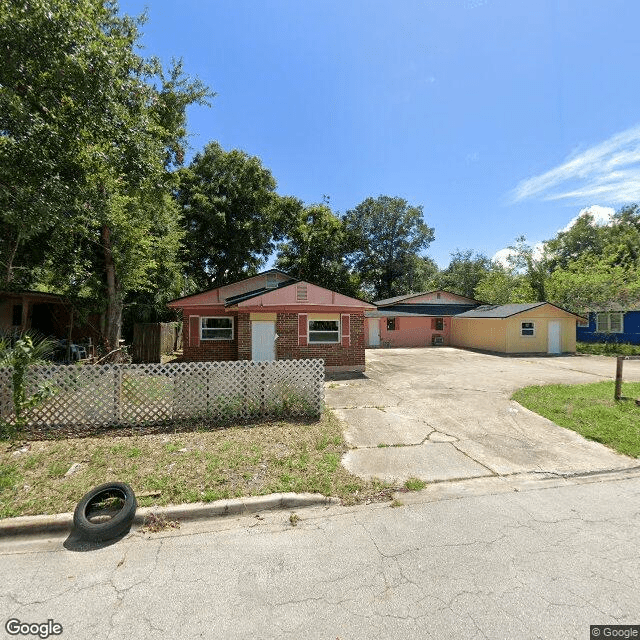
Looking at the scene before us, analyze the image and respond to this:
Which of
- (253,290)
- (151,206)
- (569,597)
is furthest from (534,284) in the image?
(569,597)

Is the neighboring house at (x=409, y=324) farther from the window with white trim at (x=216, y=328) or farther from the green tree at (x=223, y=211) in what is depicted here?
the window with white trim at (x=216, y=328)

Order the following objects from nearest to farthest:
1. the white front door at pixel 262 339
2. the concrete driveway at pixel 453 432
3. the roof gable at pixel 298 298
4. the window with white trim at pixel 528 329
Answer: the concrete driveway at pixel 453 432, the roof gable at pixel 298 298, the white front door at pixel 262 339, the window with white trim at pixel 528 329

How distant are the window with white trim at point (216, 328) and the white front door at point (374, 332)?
12.9 meters

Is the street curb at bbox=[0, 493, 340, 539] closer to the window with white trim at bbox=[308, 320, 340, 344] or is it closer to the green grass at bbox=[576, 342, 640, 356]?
the window with white trim at bbox=[308, 320, 340, 344]

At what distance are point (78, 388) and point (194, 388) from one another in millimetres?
1978

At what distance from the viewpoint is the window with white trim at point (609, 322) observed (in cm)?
2294

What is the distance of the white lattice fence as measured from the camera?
5910 millimetres

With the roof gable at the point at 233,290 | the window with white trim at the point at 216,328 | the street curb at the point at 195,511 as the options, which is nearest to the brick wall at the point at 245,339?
the window with white trim at the point at 216,328

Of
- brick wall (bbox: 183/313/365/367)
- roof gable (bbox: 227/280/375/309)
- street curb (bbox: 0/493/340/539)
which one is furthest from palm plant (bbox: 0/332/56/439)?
brick wall (bbox: 183/313/365/367)

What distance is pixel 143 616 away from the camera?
2.38 meters

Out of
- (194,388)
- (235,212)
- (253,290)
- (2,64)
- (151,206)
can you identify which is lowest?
(194,388)

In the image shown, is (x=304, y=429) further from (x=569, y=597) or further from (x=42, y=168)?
(x=42, y=168)

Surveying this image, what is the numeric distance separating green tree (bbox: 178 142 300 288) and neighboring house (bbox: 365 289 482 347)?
456 inches

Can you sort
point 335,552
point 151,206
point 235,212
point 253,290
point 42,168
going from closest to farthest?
point 335,552 → point 42,168 → point 151,206 → point 253,290 → point 235,212
